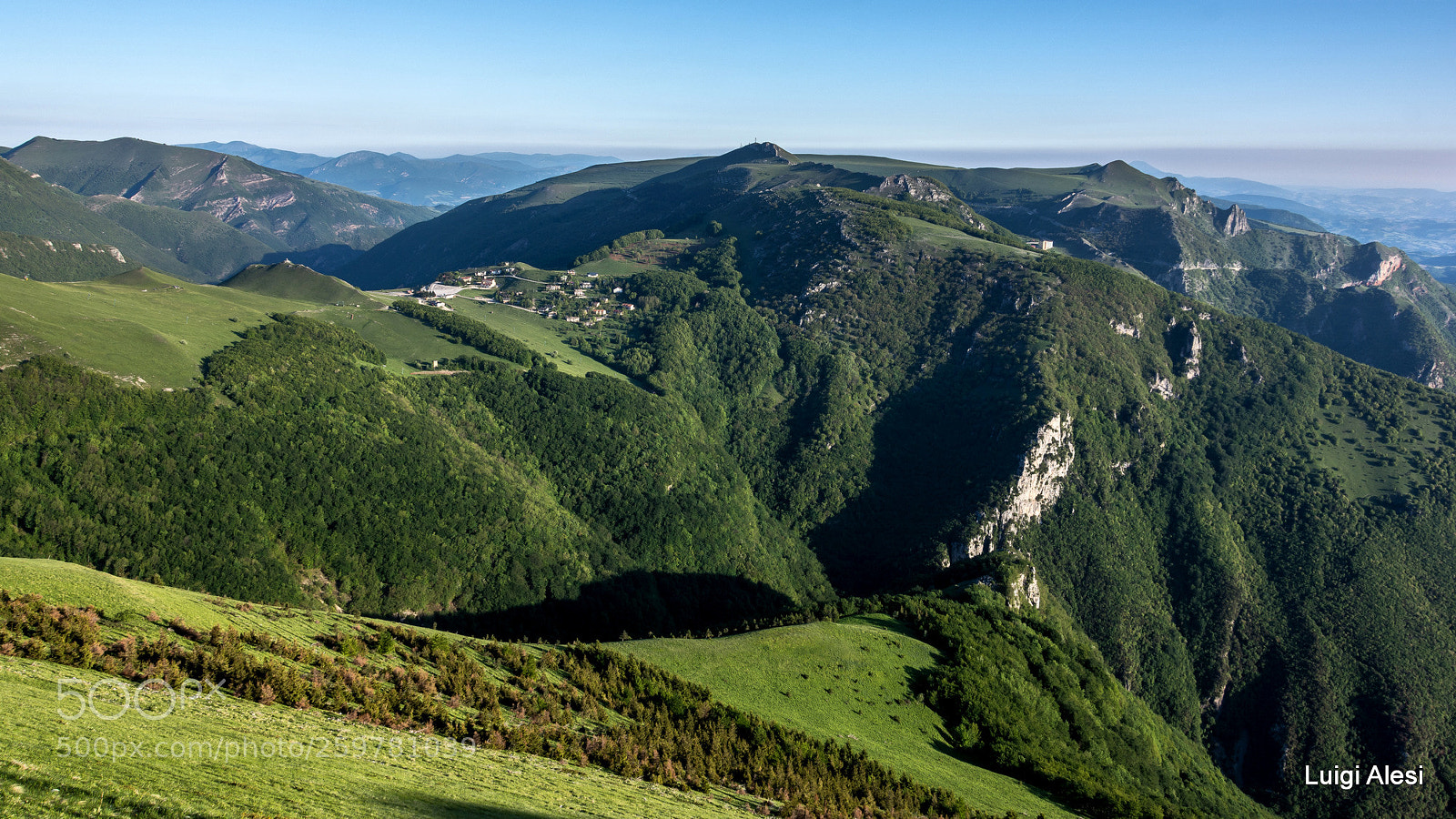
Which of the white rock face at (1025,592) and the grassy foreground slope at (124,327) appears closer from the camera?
the white rock face at (1025,592)

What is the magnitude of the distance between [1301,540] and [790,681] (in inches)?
7576

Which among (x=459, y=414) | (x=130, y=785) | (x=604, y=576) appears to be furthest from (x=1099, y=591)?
(x=130, y=785)

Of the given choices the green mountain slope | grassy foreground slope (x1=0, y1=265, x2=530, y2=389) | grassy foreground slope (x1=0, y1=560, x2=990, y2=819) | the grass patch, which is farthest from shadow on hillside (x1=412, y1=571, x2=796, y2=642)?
the grass patch

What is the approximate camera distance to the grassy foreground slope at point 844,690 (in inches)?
2616

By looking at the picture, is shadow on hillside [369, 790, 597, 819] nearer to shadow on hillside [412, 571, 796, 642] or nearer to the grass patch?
the grass patch

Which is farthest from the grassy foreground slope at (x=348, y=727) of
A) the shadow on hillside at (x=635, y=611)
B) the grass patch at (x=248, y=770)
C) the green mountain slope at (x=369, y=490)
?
the green mountain slope at (x=369, y=490)

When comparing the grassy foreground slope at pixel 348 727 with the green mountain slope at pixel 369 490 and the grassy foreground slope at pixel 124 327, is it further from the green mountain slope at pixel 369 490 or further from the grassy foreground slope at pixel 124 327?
the grassy foreground slope at pixel 124 327

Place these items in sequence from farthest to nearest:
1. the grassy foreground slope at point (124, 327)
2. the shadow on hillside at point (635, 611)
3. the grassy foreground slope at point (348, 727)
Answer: the shadow on hillside at point (635, 611)
the grassy foreground slope at point (124, 327)
the grassy foreground slope at point (348, 727)

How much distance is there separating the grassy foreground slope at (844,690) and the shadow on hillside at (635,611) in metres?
52.3

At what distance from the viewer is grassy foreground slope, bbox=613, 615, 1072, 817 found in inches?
2616

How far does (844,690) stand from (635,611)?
8402 cm

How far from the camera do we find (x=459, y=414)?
179 meters

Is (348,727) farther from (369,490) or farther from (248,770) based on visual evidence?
(369,490)

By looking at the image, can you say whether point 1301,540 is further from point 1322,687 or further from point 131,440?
point 131,440
